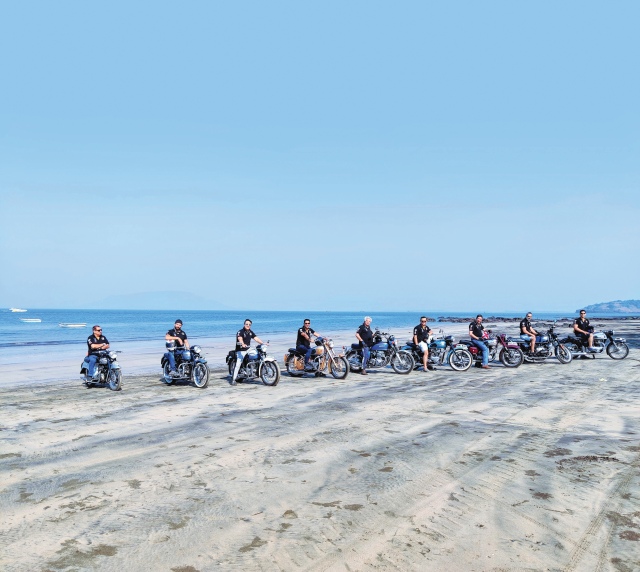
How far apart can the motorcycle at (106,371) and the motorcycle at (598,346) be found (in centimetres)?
1577

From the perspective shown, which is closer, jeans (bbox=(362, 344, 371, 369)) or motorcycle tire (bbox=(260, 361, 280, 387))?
motorcycle tire (bbox=(260, 361, 280, 387))

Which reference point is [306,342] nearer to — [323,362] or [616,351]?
[323,362]

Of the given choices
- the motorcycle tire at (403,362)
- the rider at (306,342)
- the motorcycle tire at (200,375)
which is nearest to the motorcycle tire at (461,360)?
the motorcycle tire at (403,362)

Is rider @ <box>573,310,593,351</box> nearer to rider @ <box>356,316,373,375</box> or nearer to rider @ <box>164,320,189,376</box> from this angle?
rider @ <box>356,316,373,375</box>

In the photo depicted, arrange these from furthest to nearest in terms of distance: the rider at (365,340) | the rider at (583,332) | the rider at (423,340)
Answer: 1. the rider at (583,332)
2. the rider at (423,340)
3. the rider at (365,340)

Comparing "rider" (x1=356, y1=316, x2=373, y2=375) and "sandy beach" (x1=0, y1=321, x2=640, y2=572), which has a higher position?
"rider" (x1=356, y1=316, x2=373, y2=375)

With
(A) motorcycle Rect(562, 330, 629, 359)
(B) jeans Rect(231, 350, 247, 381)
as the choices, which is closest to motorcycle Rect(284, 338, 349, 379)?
(B) jeans Rect(231, 350, 247, 381)

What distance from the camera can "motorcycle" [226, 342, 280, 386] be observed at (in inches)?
534

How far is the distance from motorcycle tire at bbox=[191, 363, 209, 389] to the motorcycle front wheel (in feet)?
5.86

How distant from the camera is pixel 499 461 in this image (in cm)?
624

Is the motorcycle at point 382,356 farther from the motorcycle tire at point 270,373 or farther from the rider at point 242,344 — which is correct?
the rider at point 242,344

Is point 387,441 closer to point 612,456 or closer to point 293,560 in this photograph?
point 612,456

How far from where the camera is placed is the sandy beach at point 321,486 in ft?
12.7

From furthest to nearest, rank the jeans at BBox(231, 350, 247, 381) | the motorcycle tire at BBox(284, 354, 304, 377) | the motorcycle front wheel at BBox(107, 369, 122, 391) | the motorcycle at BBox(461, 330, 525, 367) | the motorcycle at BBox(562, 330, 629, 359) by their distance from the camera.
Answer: the motorcycle at BBox(562, 330, 629, 359), the motorcycle at BBox(461, 330, 525, 367), the motorcycle tire at BBox(284, 354, 304, 377), the jeans at BBox(231, 350, 247, 381), the motorcycle front wheel at BBox(107, 369, 122, 391)
